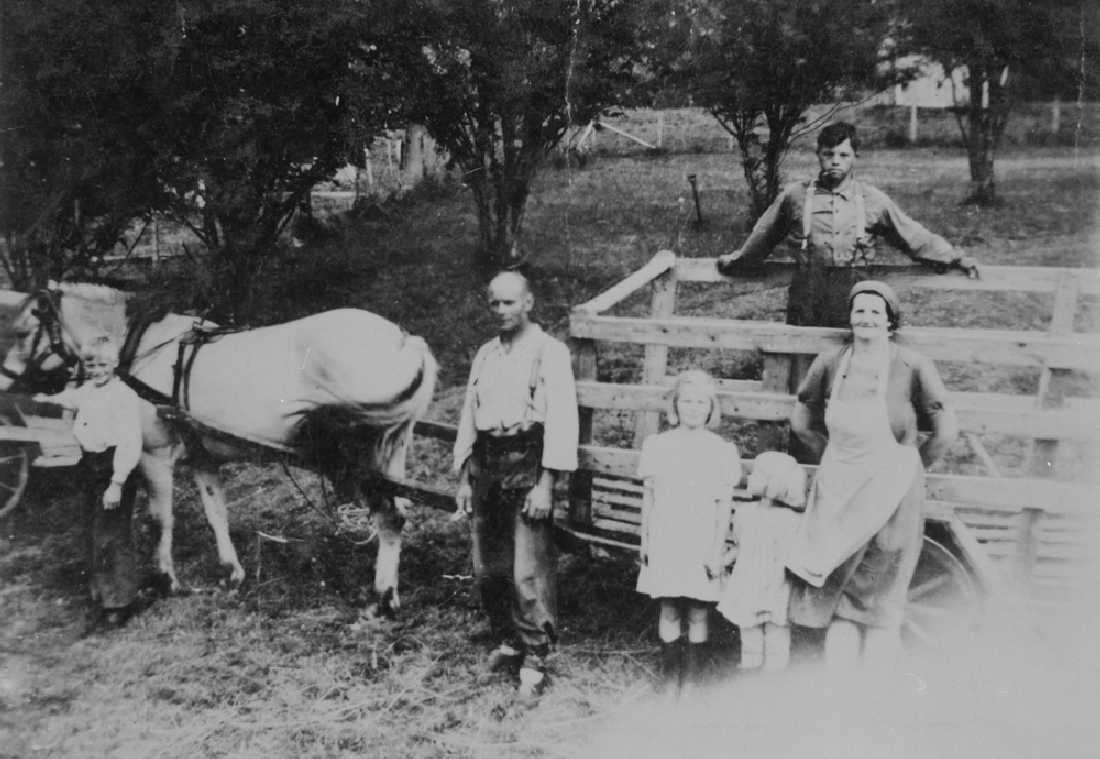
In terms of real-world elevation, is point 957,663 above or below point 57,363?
below

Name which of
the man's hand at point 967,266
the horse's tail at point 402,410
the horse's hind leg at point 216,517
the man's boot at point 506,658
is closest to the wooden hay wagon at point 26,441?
the horse's hind leg at point 216,517

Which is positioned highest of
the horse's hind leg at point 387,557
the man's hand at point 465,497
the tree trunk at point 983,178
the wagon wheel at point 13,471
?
the tree trunk at point 983,178

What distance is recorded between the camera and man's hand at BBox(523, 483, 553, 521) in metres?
4.10

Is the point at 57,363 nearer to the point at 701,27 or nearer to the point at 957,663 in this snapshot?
the point at 957,663

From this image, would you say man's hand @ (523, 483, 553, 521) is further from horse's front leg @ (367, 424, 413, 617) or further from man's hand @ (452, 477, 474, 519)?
horse's front leg @ (367, 424, 413, 617)

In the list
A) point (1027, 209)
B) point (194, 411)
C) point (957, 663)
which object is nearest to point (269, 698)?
point (194, 411)

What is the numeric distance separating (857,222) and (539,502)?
2005 mm

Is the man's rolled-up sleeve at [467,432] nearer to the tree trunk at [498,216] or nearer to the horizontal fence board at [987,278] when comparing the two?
the horizontal fence board at [987,278]

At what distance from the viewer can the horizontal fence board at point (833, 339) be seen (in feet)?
12.0

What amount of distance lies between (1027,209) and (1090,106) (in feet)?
4.76

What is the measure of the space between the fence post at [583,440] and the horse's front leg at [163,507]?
235 cm

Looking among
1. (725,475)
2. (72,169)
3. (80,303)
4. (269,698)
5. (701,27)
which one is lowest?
(269,698)

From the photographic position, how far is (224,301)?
761 cm

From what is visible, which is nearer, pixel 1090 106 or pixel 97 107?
pixel 97 107
